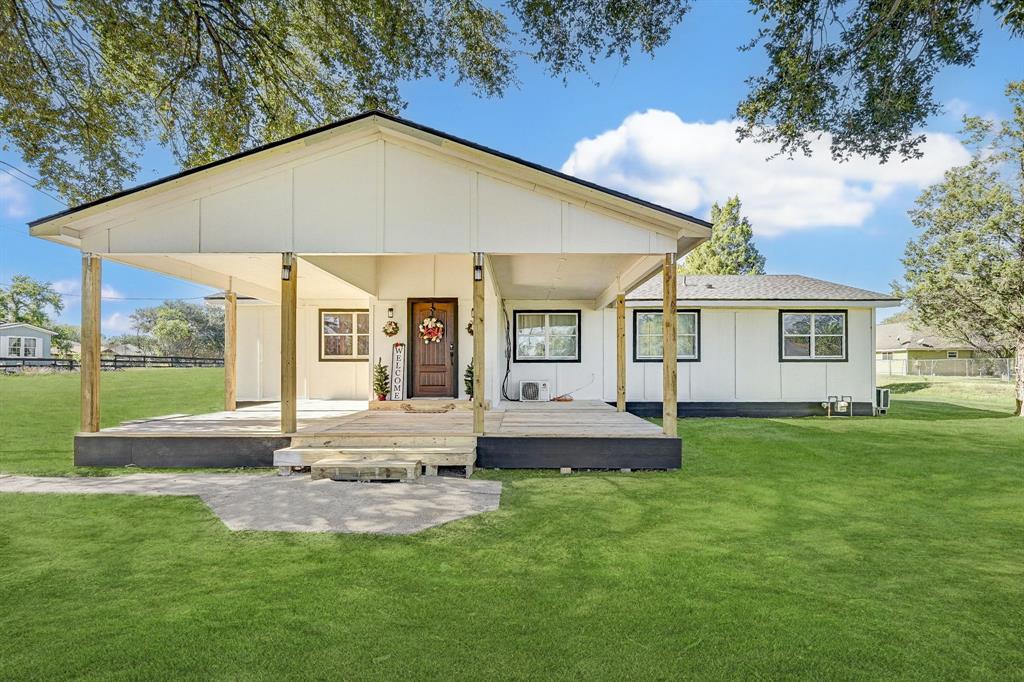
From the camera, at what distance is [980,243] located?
1509 cm

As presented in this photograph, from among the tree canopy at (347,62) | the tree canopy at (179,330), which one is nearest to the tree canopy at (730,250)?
the tree canopy at (347,62)

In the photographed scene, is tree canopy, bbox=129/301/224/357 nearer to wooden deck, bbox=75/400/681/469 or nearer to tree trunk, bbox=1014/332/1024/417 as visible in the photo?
wooden deck, bbox=75/400/681/469

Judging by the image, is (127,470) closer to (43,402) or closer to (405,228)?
(405,228)

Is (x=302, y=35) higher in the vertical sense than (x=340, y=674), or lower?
higher

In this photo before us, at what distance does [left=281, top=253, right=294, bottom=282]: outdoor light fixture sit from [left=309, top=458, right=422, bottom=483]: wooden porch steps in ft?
7.87

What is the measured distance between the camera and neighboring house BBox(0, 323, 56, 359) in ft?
106

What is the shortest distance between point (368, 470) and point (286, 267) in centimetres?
281

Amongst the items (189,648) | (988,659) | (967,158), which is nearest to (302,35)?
(189,648)

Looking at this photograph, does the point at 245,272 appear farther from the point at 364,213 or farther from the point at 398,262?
the point at 364,213

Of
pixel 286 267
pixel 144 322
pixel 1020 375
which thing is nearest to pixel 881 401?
pixel 1020 375

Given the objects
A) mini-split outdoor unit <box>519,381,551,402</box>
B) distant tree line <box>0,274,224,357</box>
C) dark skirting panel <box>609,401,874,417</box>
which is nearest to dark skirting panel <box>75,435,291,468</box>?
mini-split outdoor unit <box>519,381,551,402</box>

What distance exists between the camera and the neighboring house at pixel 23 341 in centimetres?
3219

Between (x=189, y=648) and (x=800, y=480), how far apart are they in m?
6.33

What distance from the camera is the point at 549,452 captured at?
715 centimetres
